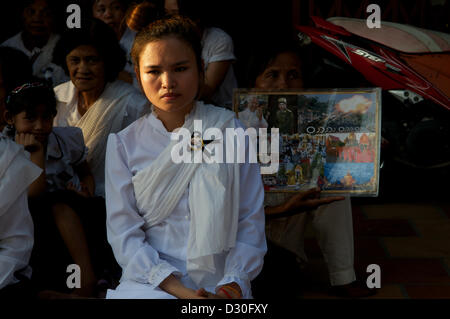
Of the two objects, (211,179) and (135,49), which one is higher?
(135,49)

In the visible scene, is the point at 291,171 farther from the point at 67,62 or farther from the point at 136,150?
the point at 67,62

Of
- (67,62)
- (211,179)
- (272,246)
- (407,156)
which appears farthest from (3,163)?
(407,156)

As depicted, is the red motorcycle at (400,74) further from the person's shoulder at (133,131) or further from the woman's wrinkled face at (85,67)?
the person's shoulder at (133,131)

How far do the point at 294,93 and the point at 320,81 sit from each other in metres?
1.09

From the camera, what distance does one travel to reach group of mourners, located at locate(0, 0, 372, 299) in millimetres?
2184

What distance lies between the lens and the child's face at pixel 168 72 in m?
2.21

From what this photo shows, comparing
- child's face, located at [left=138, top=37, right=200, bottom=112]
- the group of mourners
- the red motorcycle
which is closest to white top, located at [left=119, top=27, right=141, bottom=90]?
the group of mourners

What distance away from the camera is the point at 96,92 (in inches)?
128

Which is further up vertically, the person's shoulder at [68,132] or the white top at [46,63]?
the white top at [46,63]

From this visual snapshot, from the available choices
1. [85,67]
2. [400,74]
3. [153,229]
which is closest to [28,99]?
[85,67]

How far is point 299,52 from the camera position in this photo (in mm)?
3066

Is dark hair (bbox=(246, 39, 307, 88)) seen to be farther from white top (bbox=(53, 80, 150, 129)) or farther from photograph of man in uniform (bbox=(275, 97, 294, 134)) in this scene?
white top (bbox=(53, 80, 150, 129))

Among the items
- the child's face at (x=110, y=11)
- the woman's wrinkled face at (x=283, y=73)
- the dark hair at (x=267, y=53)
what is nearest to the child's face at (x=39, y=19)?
the child's face at (x=110, y=11)

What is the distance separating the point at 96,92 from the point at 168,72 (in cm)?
114
